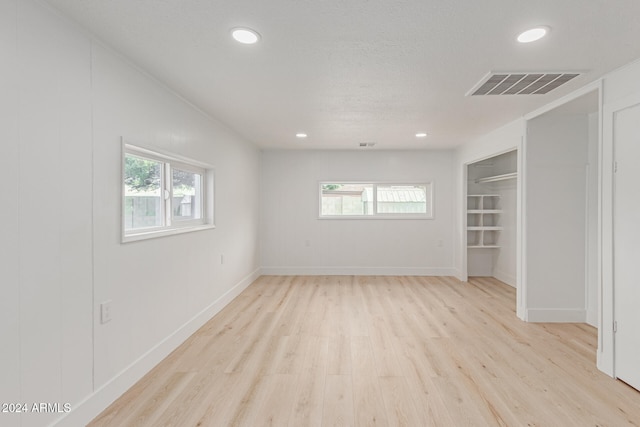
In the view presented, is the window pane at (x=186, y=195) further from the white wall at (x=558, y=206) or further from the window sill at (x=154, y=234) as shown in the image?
the white wall at (x=558, y=206)

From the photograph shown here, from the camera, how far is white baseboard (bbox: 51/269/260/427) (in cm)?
179

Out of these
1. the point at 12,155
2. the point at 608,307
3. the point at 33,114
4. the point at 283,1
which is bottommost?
the point at 608,307

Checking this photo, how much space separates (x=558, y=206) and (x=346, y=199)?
3.36 m

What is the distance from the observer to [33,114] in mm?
1538

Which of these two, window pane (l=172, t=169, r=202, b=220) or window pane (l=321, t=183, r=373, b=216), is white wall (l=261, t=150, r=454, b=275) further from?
window pane (l=172, t=169, r=202, b=220)

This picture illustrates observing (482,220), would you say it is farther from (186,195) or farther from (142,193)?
(142,193)

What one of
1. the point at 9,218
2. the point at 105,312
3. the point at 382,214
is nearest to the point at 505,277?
the point at 382,214

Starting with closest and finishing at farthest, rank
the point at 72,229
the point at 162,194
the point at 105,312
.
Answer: the point at 72,229 < the point at 105,312 < the point at 162,194

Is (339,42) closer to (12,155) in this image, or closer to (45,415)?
(12,155)

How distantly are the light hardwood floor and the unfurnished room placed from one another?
0.8 inches

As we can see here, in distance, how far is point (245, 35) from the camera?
6.23 ft

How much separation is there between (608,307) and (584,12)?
85.2 inches

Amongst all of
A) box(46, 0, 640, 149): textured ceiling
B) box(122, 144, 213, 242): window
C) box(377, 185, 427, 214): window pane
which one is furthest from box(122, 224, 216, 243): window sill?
box(377, 185, 427, 214): window pane

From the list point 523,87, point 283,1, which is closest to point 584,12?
point 523,87
